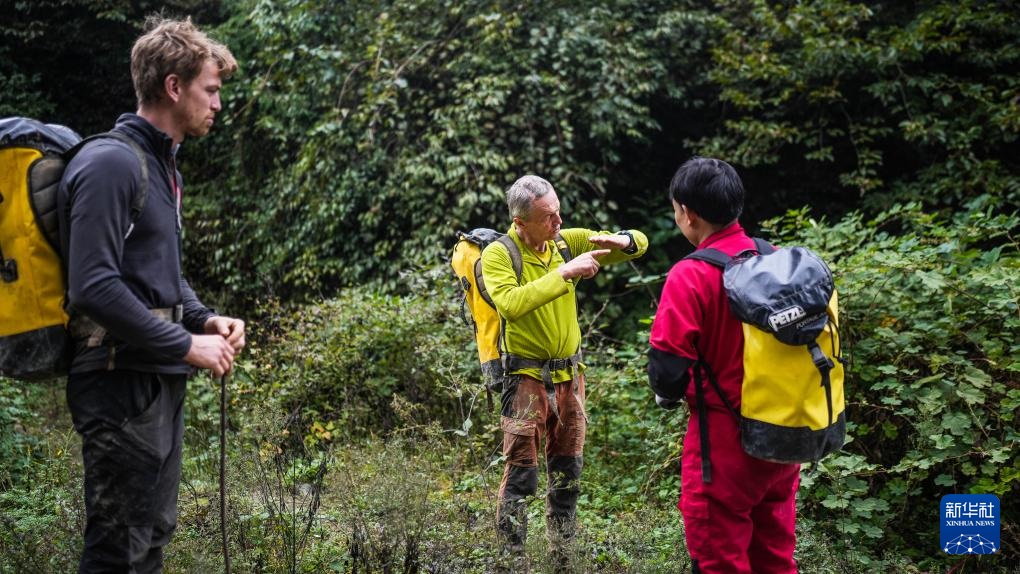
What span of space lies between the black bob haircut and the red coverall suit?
4.6 inches

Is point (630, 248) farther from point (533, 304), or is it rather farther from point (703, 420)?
point (703, 420)

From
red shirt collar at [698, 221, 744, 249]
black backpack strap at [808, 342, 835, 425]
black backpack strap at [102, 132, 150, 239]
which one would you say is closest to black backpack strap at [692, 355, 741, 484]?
black backpack strap at [808, 342, 835, 425]

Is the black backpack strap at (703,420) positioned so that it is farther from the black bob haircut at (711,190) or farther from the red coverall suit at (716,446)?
the black bob haircut at (711,190)

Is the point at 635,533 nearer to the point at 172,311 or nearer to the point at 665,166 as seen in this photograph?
the point at 172,311

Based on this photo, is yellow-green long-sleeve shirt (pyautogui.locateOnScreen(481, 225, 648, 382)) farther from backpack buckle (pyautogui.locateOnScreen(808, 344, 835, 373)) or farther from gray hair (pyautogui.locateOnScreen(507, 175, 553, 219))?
backpack buckle (pyautogui.locateOnScreen(808, 344, 835, 373))

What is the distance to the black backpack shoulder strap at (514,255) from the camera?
3.40m

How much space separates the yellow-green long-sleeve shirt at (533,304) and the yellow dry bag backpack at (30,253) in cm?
147

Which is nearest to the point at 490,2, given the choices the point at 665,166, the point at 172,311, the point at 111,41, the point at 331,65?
the point at 331,65

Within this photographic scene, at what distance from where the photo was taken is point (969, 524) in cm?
372

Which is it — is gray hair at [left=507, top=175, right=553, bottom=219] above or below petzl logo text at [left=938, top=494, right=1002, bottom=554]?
above

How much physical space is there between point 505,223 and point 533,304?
4645mm

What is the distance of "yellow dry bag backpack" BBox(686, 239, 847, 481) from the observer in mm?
2373

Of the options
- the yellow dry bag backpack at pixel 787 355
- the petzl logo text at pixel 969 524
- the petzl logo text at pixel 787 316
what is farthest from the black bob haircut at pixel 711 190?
the petzl logo text at pixel 969 524

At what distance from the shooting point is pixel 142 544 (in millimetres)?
2268
